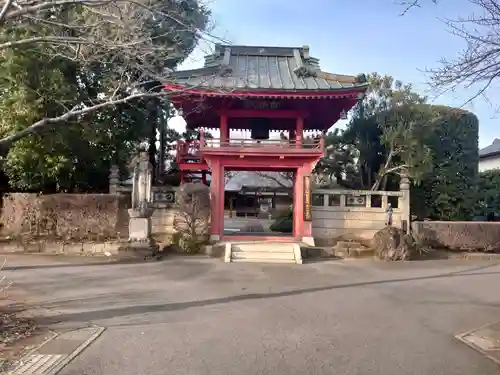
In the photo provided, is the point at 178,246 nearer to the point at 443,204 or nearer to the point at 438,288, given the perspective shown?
the point at 438,288

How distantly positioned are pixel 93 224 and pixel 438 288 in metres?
11.0

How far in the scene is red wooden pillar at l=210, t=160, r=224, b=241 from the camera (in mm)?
16938

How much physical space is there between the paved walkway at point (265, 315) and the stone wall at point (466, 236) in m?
3.60

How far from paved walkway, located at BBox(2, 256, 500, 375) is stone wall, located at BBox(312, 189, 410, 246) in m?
4.88

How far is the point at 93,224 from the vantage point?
52.0 feet

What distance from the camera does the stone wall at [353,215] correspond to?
700 inches

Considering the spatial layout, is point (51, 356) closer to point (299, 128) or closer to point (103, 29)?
point (103, 29)

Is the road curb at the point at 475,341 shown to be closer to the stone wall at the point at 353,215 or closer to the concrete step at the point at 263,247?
the concrete step at the point at 263,247

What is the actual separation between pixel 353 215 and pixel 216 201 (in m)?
5.25

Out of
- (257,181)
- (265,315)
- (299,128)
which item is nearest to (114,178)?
(299,128)

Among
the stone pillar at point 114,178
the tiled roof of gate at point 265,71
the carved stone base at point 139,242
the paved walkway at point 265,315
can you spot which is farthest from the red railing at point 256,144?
the paved walkway at point 265,315

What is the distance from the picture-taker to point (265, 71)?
65.2 ft

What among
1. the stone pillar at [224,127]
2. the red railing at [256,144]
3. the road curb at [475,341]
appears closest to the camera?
the road curb at [475,341]

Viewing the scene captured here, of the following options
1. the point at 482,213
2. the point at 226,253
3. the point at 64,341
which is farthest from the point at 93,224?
the point at 482,213
